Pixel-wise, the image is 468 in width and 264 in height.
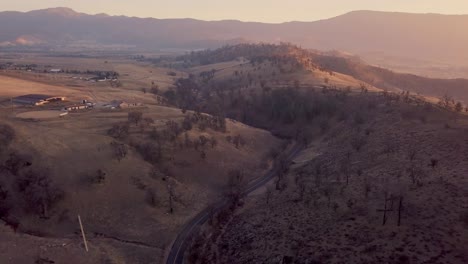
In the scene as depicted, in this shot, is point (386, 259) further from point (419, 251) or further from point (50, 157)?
point (50, 157)

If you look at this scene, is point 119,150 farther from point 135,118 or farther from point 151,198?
point 135,118

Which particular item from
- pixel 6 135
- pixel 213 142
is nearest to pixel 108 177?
pixel 6 135

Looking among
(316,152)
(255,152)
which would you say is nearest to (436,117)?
(316,152)

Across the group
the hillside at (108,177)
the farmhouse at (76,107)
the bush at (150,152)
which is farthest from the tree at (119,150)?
the farmhouse at (76,107)

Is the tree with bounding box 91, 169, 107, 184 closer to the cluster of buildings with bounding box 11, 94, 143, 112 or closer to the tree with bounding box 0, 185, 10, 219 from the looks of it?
the tree with bounding box 0, 185, 10, 219

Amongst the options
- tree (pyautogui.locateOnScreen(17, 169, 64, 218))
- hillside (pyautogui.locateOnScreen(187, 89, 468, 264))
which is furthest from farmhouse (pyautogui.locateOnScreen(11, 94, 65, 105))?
hillside (pyautogui.locateOnScreen(187, 89, 468, 264))

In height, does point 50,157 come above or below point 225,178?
above
